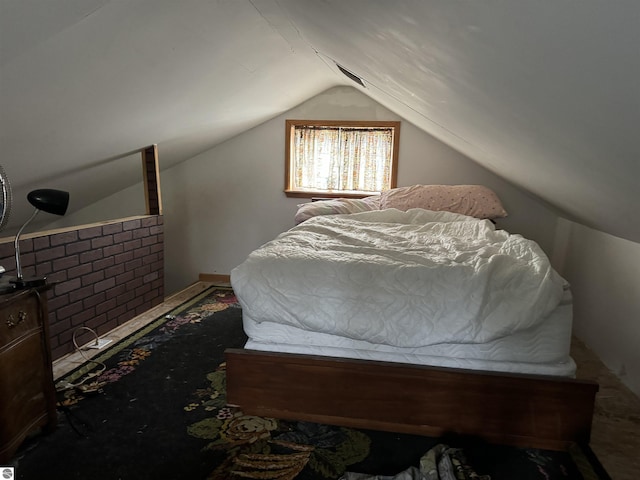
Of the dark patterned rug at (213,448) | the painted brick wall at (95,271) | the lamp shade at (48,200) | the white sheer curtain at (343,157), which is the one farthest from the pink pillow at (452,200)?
the lamp shade at (48,200)

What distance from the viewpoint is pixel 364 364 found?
64.1 inches

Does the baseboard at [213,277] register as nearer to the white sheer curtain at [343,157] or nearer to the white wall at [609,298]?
the white sheer curtain at [343,157]

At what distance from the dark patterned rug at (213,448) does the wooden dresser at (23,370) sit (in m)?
0.12

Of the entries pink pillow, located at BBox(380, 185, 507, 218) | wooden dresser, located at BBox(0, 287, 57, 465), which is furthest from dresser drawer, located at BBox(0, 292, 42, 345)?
pink pillow, located at BBox(380, 185, 507, 218)

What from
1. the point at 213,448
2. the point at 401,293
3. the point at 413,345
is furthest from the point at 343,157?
the point at 213,448

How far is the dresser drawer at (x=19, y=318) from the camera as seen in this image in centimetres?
141

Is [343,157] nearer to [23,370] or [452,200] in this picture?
[452,200]

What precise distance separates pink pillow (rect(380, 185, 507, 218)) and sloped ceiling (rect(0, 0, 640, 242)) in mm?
1002

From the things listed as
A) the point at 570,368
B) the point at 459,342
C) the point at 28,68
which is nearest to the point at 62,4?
the point at 28,68

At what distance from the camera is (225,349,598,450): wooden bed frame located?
1535 mm

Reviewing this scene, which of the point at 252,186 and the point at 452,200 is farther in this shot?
the point at 252,186

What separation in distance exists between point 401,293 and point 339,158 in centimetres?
262

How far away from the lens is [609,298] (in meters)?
2.46

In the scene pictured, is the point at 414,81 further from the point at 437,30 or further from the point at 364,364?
the point at 364,364
